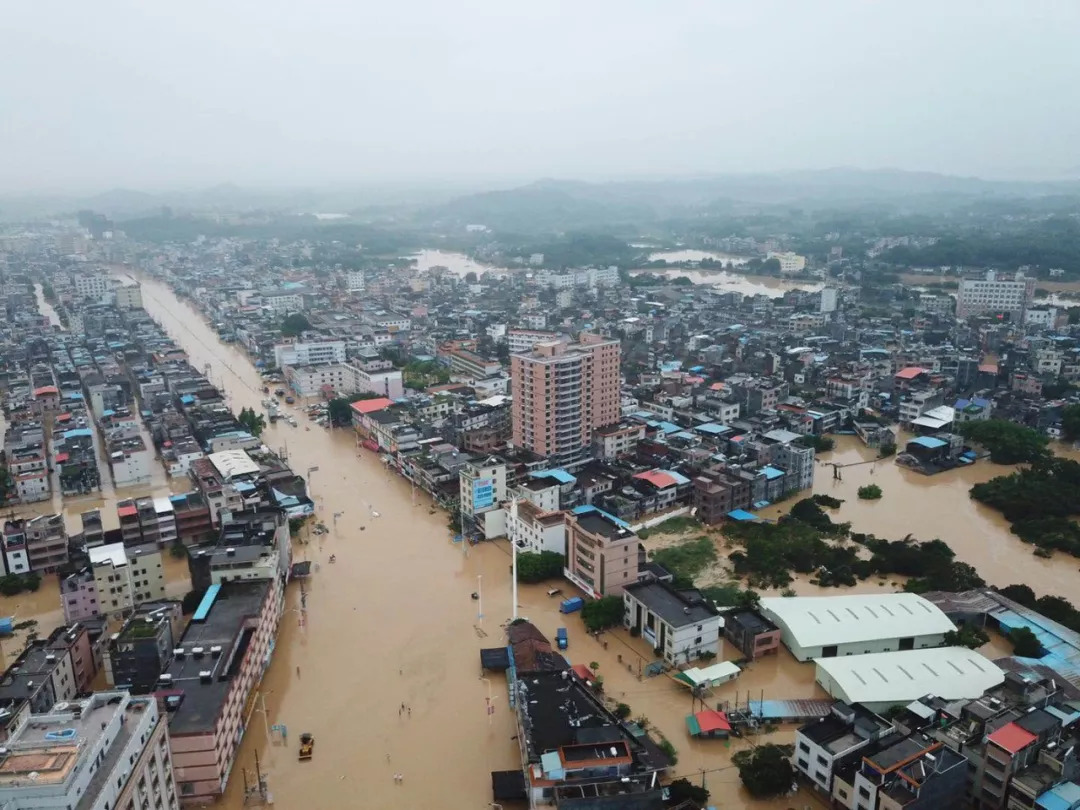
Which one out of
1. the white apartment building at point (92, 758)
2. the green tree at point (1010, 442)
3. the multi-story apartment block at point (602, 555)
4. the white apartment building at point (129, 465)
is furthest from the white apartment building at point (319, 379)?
the white apartment building at point (92, 758)

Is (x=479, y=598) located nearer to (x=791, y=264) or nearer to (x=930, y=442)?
(x=930, y=442)

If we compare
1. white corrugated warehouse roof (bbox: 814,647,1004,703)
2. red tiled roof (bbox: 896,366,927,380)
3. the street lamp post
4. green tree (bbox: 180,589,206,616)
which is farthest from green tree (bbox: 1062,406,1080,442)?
green tree (bbox: 180,589,206,616)

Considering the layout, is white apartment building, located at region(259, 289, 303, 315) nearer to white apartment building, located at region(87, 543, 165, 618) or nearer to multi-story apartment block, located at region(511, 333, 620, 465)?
multi-story apartment block, located at region(511, 333, 620, 465)

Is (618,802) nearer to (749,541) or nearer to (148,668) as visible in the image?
(148,668)

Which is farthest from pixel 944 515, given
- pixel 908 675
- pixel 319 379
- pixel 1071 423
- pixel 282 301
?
pixel 282 301

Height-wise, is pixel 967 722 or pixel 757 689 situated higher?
pixel 967 722

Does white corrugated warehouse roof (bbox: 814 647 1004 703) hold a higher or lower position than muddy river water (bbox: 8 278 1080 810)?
higher

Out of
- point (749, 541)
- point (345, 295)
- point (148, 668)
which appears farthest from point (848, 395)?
point (345, 295)
